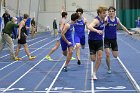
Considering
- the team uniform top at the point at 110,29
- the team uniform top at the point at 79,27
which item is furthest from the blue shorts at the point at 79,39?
the team uniform top at the point at 110,29

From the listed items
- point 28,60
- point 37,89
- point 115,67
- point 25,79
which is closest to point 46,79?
point 25,79

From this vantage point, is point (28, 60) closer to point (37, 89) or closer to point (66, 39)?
point (66, 39)

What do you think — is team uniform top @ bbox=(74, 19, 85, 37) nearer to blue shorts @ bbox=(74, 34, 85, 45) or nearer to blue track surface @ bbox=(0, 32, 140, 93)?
blue shorts @ bbox=(74, 34, 85, 45)

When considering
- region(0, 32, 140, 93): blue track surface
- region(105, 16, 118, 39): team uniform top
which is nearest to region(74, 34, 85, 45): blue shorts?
region(0, 32, 140, 93): blue track surface

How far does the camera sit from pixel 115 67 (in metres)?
13.6

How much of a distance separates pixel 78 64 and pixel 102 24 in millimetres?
4054

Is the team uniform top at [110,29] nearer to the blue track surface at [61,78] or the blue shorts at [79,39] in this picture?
the blue track surface at [61,78]

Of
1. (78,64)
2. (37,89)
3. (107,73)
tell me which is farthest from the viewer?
(78,64)

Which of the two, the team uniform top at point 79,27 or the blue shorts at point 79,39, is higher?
the team uniform top at point 79,27

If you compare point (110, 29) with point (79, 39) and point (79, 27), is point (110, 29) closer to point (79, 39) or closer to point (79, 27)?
point (79, 27)

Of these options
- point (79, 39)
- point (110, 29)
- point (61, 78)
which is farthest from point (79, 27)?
Answer: point (61, 78)

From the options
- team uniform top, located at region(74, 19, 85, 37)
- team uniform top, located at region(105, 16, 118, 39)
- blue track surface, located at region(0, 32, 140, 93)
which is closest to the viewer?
blue track surface, located at region(0, 32, 140, 93)

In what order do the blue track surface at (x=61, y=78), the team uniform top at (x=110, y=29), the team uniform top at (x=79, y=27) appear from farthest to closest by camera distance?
1. the team uniform top at (x=79, y=27)
2. the team uniform top at (x=110, y=29)
3. the blue track surface at (x=61, y=78)

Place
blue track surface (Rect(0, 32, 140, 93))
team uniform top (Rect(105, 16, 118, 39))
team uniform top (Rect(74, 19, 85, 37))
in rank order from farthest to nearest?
team uniform top (Rect(74, 19, 85, 37))
team uniform top (Rect(105, 16, 118, 39))
blue track surface (Rect(0, 32, 140, 93))
